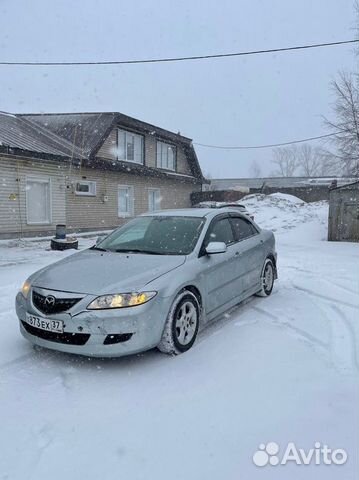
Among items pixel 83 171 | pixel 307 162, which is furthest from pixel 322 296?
pixel 307 162

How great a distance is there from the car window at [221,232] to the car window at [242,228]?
15 cm

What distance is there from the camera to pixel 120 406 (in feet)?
10.5

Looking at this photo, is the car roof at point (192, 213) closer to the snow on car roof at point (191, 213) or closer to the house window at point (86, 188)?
the snow on car roof at point (191, 213)

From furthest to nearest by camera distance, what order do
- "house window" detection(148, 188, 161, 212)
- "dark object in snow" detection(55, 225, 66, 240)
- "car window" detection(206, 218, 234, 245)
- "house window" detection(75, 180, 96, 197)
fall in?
"house window" detection(148, 188, 161, 212)
"house window" detection(75, 180, 96, 197)
"dark object in snow" detection(55, 225, 66, 240)
"car window" detection(206, 218, 234, 245)

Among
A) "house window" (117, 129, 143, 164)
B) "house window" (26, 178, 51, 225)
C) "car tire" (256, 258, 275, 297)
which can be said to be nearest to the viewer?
"car tire" (256, 258, 275, 297)

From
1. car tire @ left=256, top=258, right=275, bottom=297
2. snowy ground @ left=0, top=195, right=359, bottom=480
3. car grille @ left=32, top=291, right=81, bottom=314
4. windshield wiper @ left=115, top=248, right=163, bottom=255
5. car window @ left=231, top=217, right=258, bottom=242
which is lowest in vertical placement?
snowy ground @ left=0, top=195, right=359, bottom=480

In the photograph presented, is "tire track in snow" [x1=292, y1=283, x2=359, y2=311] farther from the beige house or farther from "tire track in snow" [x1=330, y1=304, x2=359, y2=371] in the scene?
the beige house

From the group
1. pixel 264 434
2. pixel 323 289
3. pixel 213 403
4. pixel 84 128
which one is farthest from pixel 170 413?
pixel 84 128

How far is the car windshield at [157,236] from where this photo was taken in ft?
15.8

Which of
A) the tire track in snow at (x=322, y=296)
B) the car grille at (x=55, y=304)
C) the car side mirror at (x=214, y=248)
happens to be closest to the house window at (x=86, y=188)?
the tire track in snow at (x=322, y=296)

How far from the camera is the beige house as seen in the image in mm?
14234

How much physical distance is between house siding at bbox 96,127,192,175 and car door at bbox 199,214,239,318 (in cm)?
1409

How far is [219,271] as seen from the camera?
4875 millimetres

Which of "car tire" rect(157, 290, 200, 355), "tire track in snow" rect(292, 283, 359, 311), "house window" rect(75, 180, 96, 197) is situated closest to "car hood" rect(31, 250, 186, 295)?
"car tire" rect(157, 290, 200, 355)
